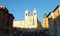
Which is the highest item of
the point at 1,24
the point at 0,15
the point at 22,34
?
the point at 0,15

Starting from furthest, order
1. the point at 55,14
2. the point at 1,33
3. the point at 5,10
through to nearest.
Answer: the point at 55,14 < the point at 5,10 < the point at 1,33

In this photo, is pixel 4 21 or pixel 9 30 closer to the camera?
pixel 4 21

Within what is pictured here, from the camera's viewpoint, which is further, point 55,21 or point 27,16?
point 27,16

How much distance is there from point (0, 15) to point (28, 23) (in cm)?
5245

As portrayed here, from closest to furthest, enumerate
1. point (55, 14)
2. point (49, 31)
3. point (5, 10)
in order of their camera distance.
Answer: point (5, 10) < point (55, 14) < point (49, 31)

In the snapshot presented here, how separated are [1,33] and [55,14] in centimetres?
1695

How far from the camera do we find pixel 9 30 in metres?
44.7

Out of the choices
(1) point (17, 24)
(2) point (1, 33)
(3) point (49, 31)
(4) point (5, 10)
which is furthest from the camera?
(1) point (17, 24)

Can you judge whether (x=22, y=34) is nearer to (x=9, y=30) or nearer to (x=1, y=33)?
(x=9, y=30)

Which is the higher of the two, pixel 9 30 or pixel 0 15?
pixel 0 15

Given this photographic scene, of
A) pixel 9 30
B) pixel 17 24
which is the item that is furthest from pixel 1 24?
pixel 17 24

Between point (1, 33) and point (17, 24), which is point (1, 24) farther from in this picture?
point (17, 24)

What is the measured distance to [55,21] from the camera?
42.9 m

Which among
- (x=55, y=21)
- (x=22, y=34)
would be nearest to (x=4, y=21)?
(x=22, y=34)
